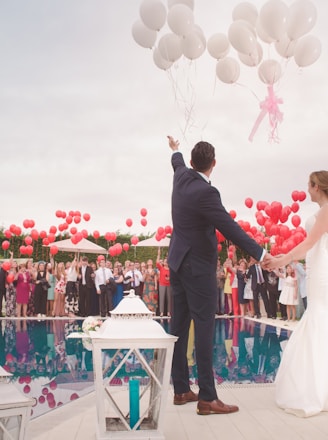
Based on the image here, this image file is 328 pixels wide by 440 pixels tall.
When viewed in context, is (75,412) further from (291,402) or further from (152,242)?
(152,242)

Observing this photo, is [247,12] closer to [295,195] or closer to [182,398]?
[182,398]

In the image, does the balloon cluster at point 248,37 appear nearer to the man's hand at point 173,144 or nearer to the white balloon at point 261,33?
the white balloon at point 261,33

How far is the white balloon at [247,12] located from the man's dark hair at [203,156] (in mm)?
4432

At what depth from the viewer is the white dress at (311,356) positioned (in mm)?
3227

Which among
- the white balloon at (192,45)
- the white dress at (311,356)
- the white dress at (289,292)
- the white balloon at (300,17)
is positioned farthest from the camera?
the white dress at (289,292)

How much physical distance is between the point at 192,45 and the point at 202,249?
4.51 metres

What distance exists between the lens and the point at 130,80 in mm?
11375

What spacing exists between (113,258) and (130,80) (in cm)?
1179

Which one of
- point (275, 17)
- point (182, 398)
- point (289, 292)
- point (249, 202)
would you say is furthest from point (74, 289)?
point (182, 398)

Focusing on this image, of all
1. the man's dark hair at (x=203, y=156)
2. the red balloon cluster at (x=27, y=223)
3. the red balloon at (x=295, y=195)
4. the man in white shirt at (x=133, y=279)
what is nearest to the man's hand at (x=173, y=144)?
the man's dark hair at (x=203, y=156)

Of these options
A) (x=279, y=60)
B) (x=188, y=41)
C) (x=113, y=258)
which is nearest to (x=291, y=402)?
(x=188, y=41)

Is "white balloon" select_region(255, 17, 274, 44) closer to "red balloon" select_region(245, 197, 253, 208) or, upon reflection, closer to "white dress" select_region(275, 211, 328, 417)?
"white dress" select_region(275, 211, 328, 417)

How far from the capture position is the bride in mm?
3234

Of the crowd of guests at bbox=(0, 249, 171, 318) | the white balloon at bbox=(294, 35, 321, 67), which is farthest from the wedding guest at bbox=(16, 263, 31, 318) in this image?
the white balloon at bbox=(294, 35, 321, 67)
